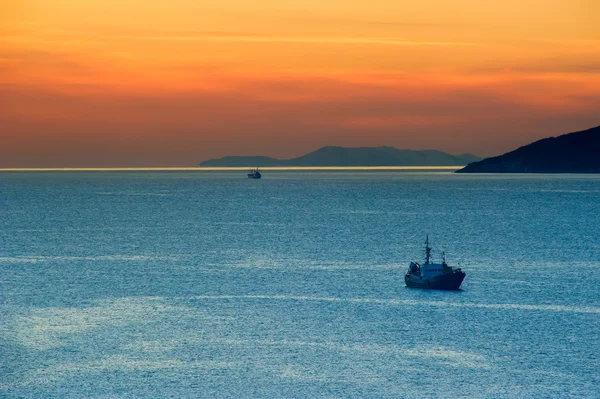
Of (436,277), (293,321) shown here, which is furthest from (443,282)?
(293,321)

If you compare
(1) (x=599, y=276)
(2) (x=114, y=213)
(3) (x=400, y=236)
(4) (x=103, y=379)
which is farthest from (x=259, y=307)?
(2) (x=114, y=213)

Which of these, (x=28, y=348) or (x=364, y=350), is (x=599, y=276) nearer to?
(x=364, y=350)

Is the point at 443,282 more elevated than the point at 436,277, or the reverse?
the point at 436,277

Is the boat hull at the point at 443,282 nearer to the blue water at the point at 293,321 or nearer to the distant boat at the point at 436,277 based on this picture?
the distant boat at the point at 436,277

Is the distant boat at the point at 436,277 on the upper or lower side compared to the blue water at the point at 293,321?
upper

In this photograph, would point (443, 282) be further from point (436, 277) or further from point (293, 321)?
point (293, 321)

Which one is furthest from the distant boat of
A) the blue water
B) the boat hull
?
the blue water

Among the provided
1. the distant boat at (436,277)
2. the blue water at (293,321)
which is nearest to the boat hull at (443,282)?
the distant boat at (436,277)

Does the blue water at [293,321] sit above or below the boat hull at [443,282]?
below

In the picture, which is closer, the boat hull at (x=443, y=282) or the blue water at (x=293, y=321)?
the blue water at (x=293, y=321)
